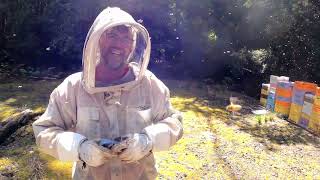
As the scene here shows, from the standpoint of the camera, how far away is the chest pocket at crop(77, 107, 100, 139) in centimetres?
215

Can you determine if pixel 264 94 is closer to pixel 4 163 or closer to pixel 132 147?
pixel 4 163

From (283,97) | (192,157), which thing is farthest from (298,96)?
(192,157)

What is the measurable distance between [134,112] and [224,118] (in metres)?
6.17

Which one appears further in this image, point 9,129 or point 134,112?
point 9,129

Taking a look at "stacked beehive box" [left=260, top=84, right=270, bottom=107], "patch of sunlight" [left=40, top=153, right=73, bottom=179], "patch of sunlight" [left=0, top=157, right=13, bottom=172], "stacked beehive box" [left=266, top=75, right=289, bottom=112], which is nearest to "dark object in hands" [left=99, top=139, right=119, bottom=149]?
"patch of sunlight" [left=40, top=153, right=73, bottom=179]

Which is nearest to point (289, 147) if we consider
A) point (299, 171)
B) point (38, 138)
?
point (299, 171)

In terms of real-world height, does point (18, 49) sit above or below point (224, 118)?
above

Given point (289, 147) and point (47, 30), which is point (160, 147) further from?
point (47, 30)

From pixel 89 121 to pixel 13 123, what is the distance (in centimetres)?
484

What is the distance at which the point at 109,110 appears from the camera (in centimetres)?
219

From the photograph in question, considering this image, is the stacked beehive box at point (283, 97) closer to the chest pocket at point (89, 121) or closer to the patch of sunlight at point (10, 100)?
the patch of sunlight at point (10, 100)

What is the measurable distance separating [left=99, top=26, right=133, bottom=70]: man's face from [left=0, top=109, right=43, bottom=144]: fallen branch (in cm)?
461

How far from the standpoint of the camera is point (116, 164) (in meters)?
2.22

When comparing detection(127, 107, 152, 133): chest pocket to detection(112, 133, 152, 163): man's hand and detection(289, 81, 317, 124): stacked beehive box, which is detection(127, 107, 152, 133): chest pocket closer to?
detection(112, 133, 152, 163): man's hand
